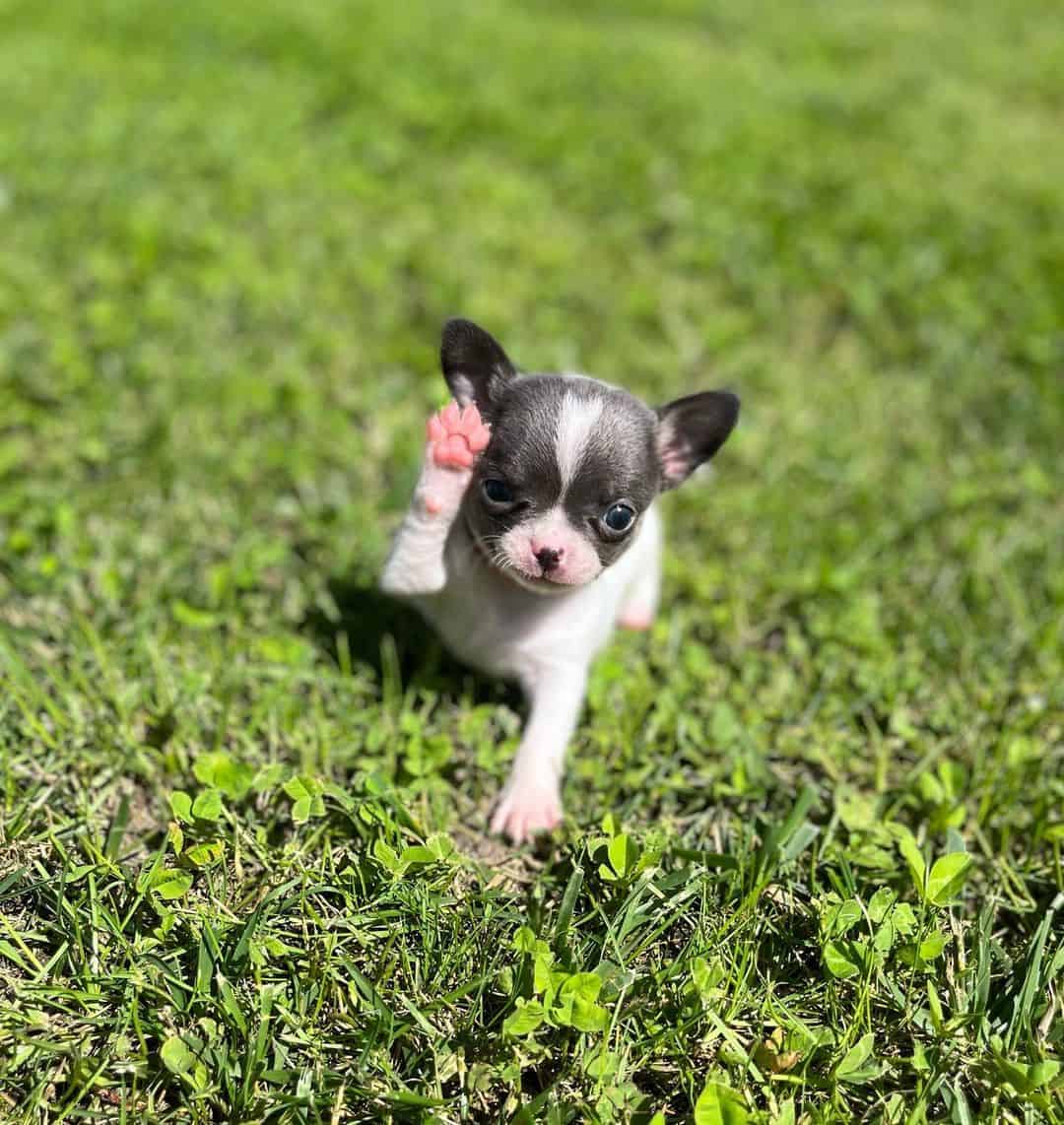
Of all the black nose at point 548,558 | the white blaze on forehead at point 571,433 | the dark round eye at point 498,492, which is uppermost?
the white blaze on forehead at point 571,433

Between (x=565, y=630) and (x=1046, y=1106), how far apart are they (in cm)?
160

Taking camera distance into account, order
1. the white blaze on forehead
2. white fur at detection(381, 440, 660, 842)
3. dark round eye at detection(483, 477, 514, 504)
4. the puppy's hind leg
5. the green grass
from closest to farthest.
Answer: the green grass → the white blaze on forehead → dark round eye at detection(483, 477, 514, 504) → white fur at detection(381, 440, 660, 842) → the puppy's hind leg

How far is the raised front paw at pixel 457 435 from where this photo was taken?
2674 millimetres

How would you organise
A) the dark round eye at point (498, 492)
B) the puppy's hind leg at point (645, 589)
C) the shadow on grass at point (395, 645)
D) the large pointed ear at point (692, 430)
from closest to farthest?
the dark round eye at point (498, 492) < the large pointed ear at point (692, 430) < the shadow on grass at point (395, 645) < the puppy's hind leg at point (645, 589)

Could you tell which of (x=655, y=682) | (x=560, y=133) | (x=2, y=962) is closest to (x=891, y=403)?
(x=655, y=682)

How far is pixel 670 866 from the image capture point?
2803mm

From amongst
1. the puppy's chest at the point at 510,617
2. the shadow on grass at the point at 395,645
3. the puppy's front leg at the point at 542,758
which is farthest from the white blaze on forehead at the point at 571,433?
the shadow on grass at the point at 395,645

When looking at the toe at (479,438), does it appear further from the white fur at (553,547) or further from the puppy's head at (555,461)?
the white fur at (553,547)

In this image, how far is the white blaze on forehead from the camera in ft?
8.45

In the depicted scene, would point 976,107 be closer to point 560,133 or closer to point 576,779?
point 560,133

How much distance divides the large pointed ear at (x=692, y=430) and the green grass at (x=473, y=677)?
2.99 ft

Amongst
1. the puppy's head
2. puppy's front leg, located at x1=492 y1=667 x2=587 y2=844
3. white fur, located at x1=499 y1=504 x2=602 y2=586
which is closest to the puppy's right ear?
the puppy's head

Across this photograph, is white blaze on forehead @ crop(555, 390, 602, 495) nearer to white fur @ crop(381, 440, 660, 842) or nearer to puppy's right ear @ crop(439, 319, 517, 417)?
puppy's right ear @ crop(439, 319, 517, 417)

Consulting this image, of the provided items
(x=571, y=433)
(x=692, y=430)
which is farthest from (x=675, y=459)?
(x=571, y=433)
